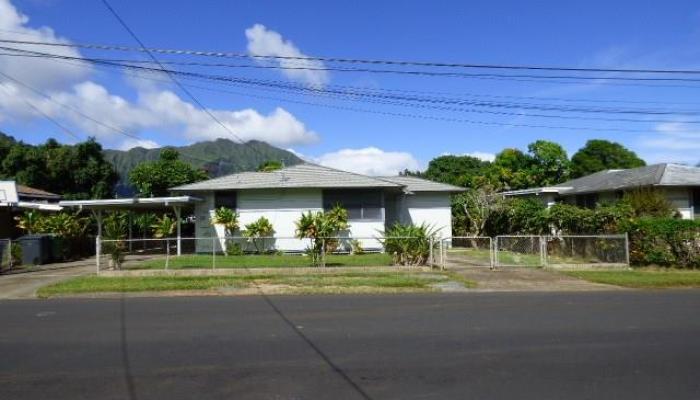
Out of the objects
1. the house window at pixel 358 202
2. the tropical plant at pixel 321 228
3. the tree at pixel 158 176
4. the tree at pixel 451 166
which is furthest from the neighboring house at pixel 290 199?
the tree at pixel 451 166

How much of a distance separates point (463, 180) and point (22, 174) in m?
28.8

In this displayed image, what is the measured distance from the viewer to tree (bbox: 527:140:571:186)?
2272 inches

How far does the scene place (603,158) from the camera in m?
72.0

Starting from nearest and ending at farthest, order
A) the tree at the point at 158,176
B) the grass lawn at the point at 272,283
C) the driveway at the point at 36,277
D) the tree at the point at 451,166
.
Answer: the driveway at the point at 36,277
the grass lawn at the point at 272,283
the tree at the point at 158,176
the tree at the point at 451,166

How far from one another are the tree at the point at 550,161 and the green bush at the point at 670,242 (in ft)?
116

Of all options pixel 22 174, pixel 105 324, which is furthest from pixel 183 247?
pixel 105 324

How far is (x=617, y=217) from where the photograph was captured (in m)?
24.3

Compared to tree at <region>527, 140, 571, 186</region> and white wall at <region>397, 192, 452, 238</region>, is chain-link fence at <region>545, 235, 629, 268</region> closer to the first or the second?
white wall at <region>397, 192, 452, 238</region>

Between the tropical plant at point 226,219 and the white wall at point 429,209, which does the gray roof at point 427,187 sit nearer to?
the white wall at point 429,209

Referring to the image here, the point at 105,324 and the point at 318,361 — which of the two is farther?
the point at 105,324

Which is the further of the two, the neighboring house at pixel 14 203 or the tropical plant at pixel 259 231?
the tropical plant at pixel 259 231

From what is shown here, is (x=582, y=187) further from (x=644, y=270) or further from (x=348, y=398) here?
(x=348, y=398)

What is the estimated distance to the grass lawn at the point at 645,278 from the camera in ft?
58.7

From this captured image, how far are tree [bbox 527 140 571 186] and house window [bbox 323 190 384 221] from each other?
1235 inches
